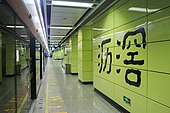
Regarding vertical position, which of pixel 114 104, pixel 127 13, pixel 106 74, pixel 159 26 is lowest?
pixel 114 104

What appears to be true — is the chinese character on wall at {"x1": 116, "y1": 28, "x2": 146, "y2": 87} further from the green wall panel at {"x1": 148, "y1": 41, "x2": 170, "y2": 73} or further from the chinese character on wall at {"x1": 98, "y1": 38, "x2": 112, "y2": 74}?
the chinese character on wall at {"x1": 98, "y1": 38, "x2": 112, "y2": 74}

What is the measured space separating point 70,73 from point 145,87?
10829 mm

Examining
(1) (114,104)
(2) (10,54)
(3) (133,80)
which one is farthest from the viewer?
(1) (114,104)

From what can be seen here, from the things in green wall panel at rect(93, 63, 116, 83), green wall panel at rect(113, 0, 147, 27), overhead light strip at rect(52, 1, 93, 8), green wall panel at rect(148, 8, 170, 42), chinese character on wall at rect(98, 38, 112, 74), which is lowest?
green wall panel at rect(93, 63, 116, 83)

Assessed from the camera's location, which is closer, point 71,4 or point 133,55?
point 133,55

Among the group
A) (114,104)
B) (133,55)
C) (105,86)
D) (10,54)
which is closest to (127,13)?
(133,55)

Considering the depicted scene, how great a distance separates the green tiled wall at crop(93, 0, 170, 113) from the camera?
3014 mm

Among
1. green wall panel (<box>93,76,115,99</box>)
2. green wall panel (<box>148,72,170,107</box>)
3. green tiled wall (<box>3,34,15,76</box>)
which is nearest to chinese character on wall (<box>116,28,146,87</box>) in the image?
green wall panel (<box>148,72,170,107</box>)

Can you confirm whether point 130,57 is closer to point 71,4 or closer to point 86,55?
point 71,4

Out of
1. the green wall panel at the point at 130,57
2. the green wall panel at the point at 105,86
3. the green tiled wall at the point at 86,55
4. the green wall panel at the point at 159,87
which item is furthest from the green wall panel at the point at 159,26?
the green tiled wall at the point at 86,55

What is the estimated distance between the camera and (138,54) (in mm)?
3838

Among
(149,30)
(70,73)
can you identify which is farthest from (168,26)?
(70,73)

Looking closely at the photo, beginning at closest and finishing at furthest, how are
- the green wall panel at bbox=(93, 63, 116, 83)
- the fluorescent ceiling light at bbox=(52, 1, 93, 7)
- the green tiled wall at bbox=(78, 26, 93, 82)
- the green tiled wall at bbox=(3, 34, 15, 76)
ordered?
1. the green tiled wall at bbox=(3, 34, 15, 76)
2. the green wall panel at bbox=(93, 63, 116, 83)
3. the fluorescent ceiling light at bbox=(52, 1, 93, 7)
4. the green tiled wall at bbox=(78, 26, 93, 82)

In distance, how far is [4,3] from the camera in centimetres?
209
